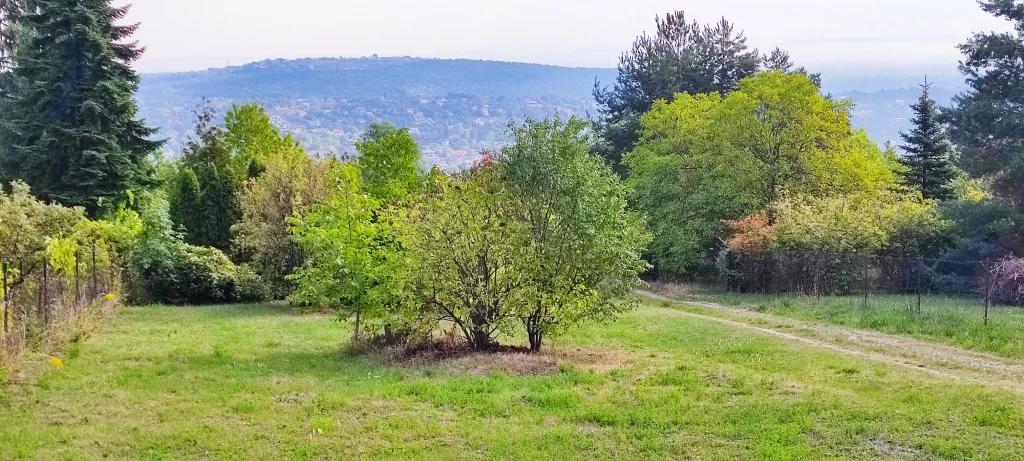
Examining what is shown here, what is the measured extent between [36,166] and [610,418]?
23.5m

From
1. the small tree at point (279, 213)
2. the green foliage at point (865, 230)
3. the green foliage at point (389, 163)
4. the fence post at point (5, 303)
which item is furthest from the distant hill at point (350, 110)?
the fence post at point (5, 303)

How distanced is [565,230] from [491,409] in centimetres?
465

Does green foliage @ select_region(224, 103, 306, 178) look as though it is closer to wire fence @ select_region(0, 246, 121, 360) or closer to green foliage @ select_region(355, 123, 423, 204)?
green foliage @ select_region(355, 123, 423, 204)

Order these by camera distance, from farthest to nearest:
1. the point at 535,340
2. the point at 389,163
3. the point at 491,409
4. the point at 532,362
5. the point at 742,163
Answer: the point at 742,163 < the point at 389,163 < the point at 535,340 < the point at 532,362 < the point at 491,409

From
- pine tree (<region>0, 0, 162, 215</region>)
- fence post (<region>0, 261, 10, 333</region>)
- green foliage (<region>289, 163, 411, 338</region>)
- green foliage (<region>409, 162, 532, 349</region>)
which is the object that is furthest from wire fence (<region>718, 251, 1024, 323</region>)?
pine tree (<region>0, 0, 162, 215</region>)

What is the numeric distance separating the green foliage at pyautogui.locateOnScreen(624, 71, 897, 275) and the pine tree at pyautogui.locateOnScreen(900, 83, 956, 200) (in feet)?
9.15

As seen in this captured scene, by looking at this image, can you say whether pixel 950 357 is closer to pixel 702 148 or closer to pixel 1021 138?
pixel 1021 138

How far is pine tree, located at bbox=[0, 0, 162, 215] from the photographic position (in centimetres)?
2378

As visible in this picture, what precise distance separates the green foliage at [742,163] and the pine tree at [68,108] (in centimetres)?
1942

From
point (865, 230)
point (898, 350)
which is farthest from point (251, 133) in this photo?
point (898, 350)

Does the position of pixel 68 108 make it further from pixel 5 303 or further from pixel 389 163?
pixel 5 303

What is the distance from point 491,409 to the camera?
29.3 ft

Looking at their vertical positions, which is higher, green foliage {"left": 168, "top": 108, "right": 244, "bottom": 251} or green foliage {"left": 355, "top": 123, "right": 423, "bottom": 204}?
green foliage {"left": 355, "top": 123, "right": 423, "bottom": 204}

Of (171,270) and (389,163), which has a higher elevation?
(389,163)
